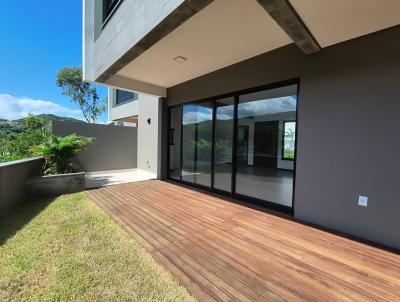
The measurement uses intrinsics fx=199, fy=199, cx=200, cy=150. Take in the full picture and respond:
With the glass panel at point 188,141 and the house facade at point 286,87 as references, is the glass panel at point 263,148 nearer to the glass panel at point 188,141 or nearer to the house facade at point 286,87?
the house facade at point 286,87

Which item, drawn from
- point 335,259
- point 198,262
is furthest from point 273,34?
point 198,262

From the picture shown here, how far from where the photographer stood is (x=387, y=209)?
253 cm

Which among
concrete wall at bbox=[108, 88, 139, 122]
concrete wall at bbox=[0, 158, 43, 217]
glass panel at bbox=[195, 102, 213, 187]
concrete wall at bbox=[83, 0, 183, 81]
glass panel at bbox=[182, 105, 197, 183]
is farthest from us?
concrete wall at bbox=[108, 88, 139, 122]

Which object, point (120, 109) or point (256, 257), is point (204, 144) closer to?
point (256, 257)

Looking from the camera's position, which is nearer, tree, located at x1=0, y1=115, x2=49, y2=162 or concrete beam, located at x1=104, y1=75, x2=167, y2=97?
concrete beam, located at x1=104, y1=75, x2=167, y2=97

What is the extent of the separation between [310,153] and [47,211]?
15.3 feet

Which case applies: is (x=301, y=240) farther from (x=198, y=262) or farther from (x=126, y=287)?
(x=126, y=287)

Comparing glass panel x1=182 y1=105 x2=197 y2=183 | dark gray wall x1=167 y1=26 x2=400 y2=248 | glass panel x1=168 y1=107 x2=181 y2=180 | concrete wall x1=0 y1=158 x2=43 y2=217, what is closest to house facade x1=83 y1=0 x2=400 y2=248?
dark gray wall x1=167 y1=26 x2=400 y2=248

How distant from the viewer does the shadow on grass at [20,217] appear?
2.76 m

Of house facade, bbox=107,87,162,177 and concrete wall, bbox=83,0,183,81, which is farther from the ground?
concrete wall, bbox=83,0,183,81

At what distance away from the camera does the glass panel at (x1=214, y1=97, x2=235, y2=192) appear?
4590mm

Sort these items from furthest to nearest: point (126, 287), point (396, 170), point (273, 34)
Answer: point (273, 34) → point (396, 170) → point (126, 287)

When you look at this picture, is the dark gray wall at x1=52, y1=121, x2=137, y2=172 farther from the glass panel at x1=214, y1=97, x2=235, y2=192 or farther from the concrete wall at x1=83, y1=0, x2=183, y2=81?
the glass panel at x1=214, y1=97, x2=235, y2=192

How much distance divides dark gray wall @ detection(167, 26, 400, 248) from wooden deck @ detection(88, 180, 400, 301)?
362mm
